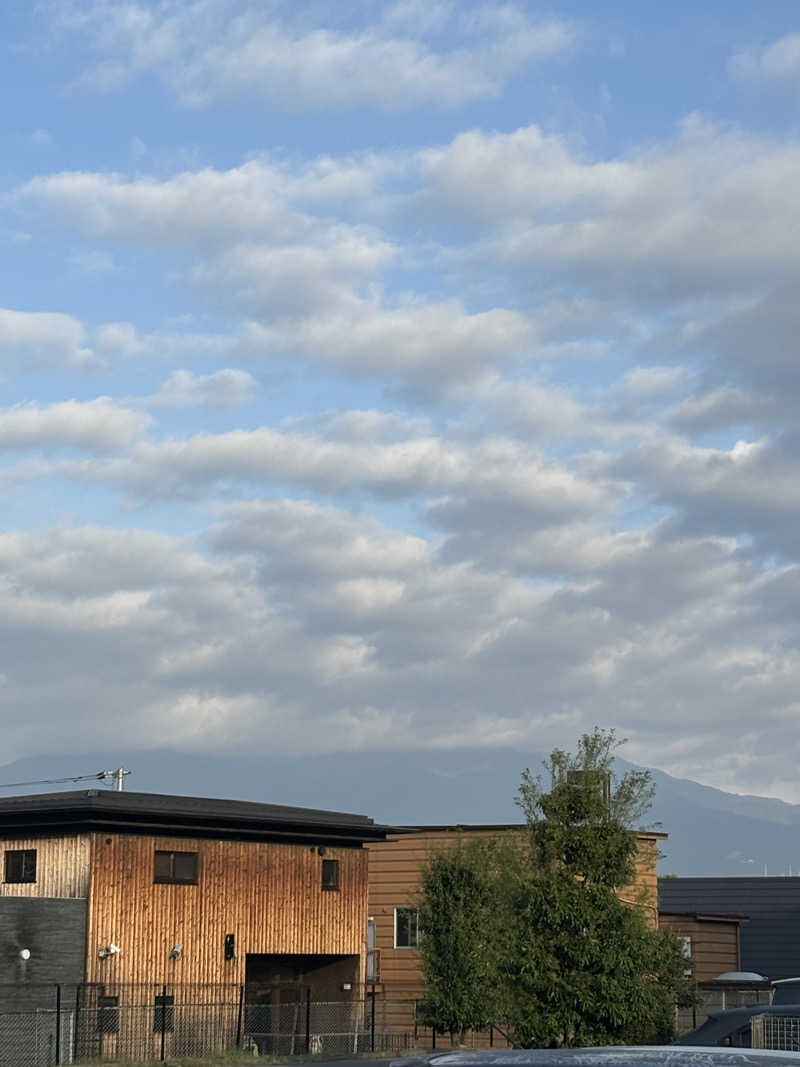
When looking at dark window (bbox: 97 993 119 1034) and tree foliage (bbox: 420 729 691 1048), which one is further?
dark window (bbox: 97 993 119 1034)

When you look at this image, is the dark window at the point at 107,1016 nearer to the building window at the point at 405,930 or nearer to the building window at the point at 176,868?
the building window at the point at 176,868

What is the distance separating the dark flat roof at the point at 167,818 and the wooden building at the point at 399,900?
321 centimetres

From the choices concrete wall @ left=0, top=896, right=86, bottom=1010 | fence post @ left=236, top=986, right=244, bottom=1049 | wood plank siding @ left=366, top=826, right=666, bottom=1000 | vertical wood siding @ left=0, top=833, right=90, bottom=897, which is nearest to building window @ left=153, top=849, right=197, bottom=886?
vertical wood siding @ left=0, top=833, right=90, bottom=897

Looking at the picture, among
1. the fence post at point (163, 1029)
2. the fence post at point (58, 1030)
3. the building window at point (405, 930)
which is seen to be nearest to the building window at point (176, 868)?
the fence post at point (163, 1029)

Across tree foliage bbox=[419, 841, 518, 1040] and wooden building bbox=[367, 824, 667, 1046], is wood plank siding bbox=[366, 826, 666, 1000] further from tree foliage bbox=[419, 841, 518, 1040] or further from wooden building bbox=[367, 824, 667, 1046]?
tree foliage bbox=[419, 841, 518, 1040]

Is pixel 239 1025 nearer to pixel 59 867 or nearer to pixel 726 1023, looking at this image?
pixel 59 867

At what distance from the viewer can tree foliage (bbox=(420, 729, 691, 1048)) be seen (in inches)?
1035

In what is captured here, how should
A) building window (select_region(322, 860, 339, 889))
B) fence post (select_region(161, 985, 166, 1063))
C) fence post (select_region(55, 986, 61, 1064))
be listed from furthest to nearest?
building window (select_region(322, 860, 339, 889))
fence post (select_region(161, 985, 166, 1063))
fence post (select_region(55, 986, 61, 1064))

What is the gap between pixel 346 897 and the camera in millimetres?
50906

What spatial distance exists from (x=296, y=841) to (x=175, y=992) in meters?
6.89

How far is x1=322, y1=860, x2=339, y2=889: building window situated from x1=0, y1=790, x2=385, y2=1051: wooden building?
0.15 ft

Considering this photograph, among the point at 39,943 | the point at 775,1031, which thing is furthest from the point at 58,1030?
the point at 775,1031

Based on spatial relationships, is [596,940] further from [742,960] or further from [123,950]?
[742,960]

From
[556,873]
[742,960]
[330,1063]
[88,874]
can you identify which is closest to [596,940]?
A: [556,873]
